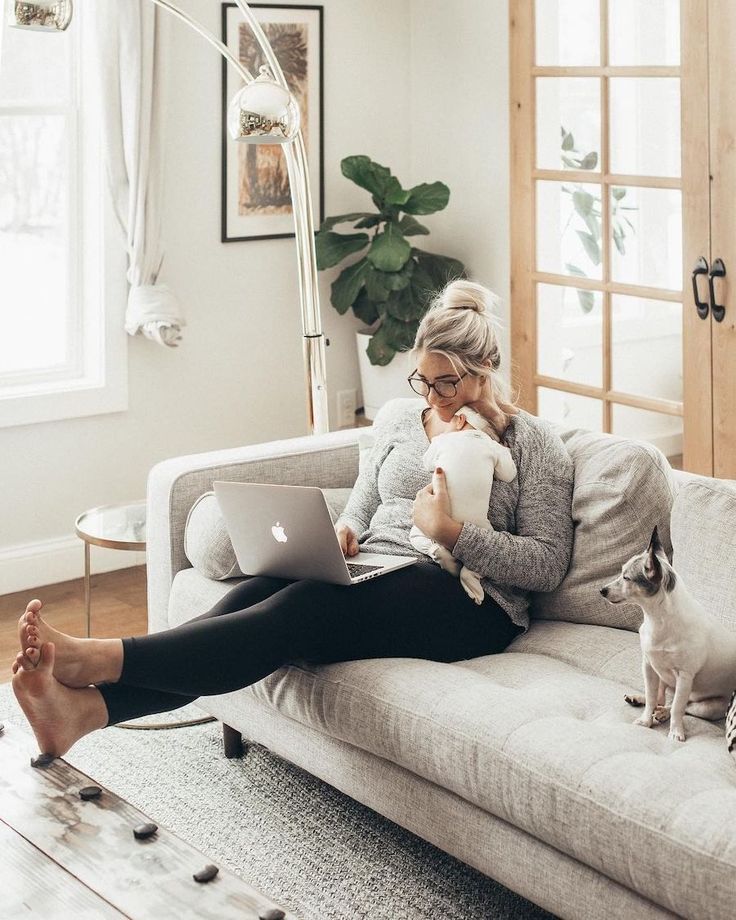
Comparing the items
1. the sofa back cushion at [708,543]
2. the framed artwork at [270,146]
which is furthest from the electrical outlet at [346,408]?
the sofa back cushion at [708,543]

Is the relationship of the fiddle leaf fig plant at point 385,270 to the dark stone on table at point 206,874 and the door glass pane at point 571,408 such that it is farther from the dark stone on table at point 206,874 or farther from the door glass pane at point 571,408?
the dark stone on table at point 206,874

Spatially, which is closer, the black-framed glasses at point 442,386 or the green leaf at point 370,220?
the black-framed glasses at point 442,386

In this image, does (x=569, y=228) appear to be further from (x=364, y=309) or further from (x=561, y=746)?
(x=561, y=746)

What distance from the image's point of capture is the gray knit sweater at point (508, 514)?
2.55 meters

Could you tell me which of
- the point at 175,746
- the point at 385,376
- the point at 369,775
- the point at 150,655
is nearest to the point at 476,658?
the point at 369,775

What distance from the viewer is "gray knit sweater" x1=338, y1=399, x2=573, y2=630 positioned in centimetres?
255

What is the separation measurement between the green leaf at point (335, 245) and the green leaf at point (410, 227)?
13 cm

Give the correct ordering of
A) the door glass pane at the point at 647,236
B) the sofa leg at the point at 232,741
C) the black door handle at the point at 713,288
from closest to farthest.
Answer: the sofa leg at the point at 232,741 → the black door handle at the point at 713,288 → the door glass pane at the point at 647,236

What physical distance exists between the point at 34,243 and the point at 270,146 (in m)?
0.92

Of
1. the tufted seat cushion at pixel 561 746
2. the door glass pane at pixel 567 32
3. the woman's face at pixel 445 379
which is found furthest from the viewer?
the door glass pane at pixel 567 32

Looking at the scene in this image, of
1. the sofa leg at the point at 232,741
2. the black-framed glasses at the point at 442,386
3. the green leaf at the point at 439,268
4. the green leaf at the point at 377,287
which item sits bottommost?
the sofa leg at the point at 232,741

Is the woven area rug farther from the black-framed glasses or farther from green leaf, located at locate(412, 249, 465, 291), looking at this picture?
green leaf, located at locate(412, 249, 465, 291)

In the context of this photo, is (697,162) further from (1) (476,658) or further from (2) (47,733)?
(2) (47,733)

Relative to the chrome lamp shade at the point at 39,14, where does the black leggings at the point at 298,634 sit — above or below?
below
